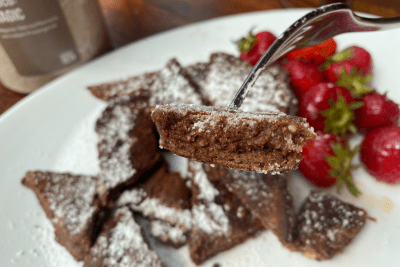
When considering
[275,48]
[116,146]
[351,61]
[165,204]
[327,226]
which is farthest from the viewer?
[351,61]

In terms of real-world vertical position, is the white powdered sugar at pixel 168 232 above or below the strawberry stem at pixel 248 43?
below

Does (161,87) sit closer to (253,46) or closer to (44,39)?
(253,46)

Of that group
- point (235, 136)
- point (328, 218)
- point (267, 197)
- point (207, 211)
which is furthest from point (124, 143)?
point (328, 218)

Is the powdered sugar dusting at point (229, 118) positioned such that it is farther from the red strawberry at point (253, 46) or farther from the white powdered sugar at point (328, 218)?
the red strawberry at point (253, 46)

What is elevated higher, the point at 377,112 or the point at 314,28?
the point at 314,28

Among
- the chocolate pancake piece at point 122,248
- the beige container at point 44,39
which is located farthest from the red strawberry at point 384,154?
the beige container at point 44,39

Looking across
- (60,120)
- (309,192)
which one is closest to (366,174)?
(309,192)

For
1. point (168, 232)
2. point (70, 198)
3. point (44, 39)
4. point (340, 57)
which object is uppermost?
point (44, 39)
